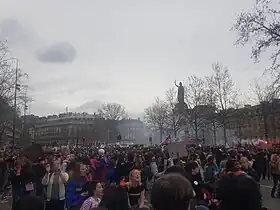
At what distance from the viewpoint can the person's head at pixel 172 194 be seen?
260 cm

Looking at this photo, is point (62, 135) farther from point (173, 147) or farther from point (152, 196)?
point (152, 196)

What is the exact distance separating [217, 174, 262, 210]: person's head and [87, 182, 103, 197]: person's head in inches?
144

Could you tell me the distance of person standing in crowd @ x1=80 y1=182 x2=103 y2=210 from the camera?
245 inches

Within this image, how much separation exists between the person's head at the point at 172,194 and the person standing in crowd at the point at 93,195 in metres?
3.73

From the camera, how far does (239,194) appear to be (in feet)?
10.4

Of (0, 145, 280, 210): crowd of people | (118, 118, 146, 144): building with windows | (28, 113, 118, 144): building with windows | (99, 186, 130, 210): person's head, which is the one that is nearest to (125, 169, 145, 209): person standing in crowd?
(0, 145, 280, 210): crowd of people

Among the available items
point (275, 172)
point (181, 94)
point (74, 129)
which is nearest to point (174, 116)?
point (181, 94)

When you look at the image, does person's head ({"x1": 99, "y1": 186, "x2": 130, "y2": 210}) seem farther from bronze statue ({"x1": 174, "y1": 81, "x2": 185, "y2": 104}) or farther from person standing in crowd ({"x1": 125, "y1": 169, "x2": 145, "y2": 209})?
bronze statue ({"x1": 174, "y1": 81, "x2": 185, "y2": 104})

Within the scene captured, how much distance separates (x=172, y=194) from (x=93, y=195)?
13.8ft

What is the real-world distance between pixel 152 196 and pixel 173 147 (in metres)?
13.1

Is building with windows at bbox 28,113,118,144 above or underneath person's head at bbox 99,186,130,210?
above

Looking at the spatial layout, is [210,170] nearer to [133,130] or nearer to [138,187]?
[138,187]

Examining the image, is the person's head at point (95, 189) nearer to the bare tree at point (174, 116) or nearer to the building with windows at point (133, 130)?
the bare tree at point (174, 116)

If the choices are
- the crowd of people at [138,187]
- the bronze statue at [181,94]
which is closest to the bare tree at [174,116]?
the bronze statue at [181,94]
